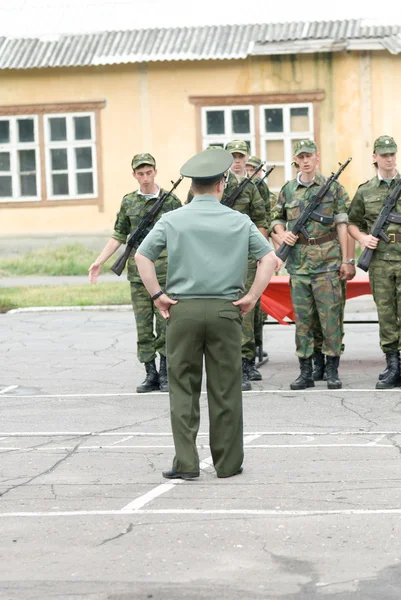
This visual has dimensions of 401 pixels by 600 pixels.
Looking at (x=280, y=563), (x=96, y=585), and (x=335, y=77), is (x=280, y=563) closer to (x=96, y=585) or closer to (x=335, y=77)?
(x=96, y=585)

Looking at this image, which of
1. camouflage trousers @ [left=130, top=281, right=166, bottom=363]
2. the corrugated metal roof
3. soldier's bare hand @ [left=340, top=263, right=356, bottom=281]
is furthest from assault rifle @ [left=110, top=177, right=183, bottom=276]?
the corrugated metal roof

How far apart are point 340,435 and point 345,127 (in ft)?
→ 63.5

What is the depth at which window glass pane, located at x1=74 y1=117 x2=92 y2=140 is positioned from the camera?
2906 cm

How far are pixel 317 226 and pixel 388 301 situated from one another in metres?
0.86

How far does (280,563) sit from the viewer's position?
5789 mm

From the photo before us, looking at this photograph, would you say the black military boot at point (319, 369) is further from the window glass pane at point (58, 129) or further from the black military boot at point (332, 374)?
the window glass pane at point (58, 129)

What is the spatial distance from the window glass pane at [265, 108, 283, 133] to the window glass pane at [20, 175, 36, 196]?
17.3ft

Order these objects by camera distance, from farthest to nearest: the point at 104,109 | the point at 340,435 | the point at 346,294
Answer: the point at 104,109, the point at 346,294, the point at 340,435

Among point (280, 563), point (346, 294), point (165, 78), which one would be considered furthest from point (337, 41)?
point (280, 563)

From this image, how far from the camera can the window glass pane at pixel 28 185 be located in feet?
96.9

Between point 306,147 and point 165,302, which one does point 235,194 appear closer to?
point 306,147

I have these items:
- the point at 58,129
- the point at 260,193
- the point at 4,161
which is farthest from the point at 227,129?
the point at 260,193

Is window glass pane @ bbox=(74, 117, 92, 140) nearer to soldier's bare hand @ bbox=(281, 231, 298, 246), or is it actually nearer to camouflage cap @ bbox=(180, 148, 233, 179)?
soldier's bare hand @ bbox=(281, 231, 298, 246)

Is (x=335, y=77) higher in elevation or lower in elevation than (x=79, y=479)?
higher
